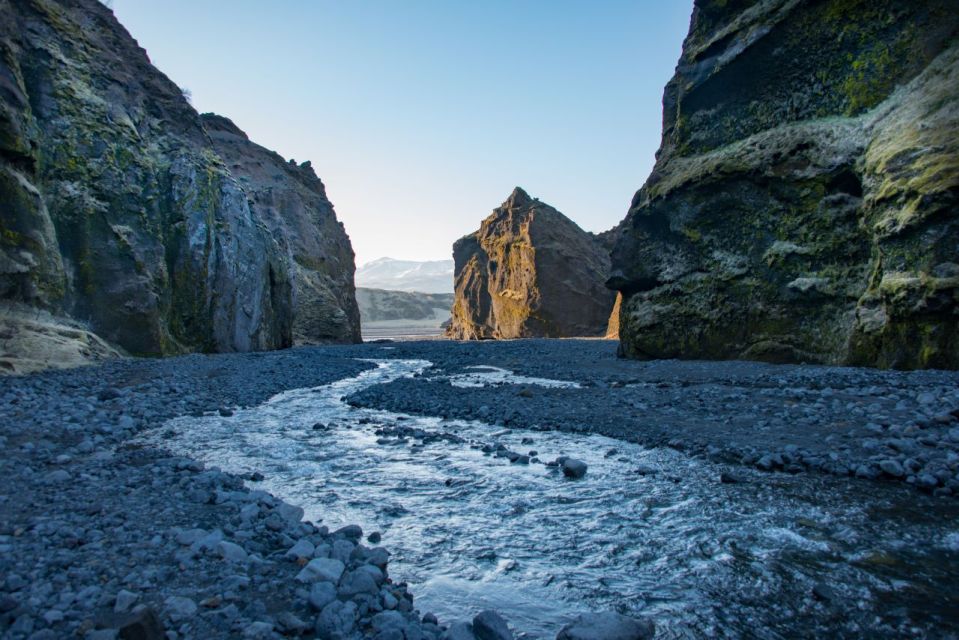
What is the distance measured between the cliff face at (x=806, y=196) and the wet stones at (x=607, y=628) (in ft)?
39.9

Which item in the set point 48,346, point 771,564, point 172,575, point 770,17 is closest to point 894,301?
point 771,564

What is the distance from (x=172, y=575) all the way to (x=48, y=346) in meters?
14.4

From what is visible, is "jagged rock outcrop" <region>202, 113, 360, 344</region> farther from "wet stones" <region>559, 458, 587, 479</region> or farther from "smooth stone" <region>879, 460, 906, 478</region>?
"smooth stone" <region>879, 460, 906, 478</region>

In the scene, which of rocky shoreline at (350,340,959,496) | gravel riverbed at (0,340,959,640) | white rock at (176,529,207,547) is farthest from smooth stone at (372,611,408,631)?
rocky shoreline at (350,340,959,496)

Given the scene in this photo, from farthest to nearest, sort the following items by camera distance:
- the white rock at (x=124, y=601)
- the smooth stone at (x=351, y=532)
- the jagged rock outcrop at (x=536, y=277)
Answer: the jagged rock outcrop at (x=536, y=277) < the smooth stone at (x=351, y=532) < the white rock at (x=124, y=601)

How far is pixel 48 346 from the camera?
13.8 m

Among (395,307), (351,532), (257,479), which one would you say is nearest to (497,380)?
(257,479)

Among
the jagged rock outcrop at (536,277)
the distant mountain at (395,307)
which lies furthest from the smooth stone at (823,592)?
the distant mountain at (395,307)

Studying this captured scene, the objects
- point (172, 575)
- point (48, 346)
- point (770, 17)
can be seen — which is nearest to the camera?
point (172, 575)

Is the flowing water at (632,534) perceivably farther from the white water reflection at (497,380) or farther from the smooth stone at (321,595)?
the white water reflection at (497,380)

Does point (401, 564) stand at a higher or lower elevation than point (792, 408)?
lower

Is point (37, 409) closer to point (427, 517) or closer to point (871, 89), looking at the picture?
point (427, 517)

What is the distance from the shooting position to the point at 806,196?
620 inches

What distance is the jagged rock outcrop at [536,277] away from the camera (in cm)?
5266
